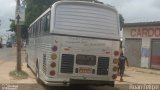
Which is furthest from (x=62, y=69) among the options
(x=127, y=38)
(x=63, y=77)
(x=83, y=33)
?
(x=127, y=38)

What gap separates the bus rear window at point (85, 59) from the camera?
1479cm

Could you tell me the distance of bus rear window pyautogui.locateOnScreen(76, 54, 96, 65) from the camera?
14.8 m

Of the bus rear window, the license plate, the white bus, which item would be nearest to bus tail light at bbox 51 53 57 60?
the white bus

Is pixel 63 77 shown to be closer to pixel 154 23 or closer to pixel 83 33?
pixel 83 33

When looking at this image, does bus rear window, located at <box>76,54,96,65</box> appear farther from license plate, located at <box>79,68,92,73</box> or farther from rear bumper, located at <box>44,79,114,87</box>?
rear bumper, located at <box>44,79,114,87</box>

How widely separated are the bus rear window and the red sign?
770 inches

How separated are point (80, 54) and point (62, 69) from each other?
0.86 metres

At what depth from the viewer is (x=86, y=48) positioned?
14.9 metres

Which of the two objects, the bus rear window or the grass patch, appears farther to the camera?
the grass patch

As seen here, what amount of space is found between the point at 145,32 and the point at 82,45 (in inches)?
843

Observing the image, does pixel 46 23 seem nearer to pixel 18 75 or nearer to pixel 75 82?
pixel 75 82

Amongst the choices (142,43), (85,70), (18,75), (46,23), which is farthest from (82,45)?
(142,43)

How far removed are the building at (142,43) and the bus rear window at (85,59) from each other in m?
19.2

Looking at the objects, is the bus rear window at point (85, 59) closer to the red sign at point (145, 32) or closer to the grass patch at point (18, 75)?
the grass patch at point (18, 75)
